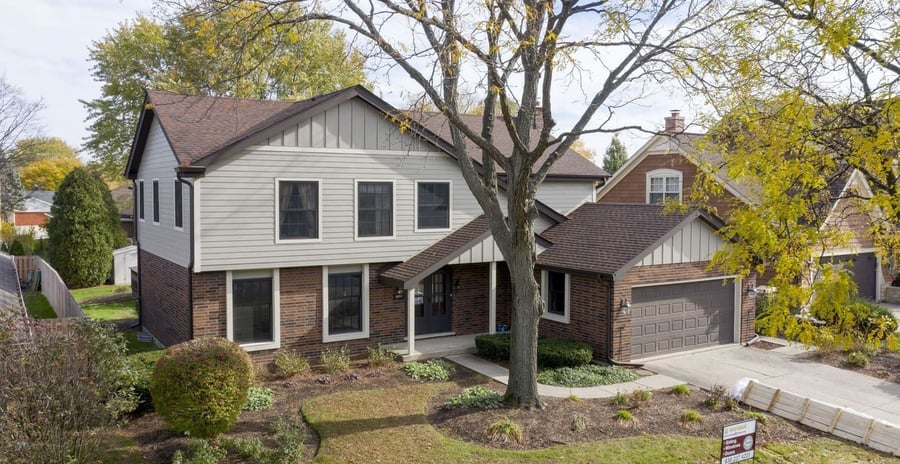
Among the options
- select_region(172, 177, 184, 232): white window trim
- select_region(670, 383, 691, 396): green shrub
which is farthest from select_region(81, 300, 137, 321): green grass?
select_region(670, 383, 691, 396): green shrub

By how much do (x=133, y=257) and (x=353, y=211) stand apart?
18953 millimetres

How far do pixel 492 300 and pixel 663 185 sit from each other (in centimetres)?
1153

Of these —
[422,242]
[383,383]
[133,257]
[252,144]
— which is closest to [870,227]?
[383,383]

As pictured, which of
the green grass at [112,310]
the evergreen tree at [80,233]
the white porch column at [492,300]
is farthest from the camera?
the evergreen tree at [80,233]

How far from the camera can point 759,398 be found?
12922 millimetres

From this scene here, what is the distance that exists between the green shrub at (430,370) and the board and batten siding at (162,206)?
219 inches

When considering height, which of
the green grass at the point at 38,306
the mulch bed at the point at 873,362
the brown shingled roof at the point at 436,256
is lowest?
the mulch bed at the point at 873,362

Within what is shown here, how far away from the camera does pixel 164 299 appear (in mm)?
17547

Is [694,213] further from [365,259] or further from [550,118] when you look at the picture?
[365,259]

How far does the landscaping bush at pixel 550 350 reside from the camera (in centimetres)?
1548

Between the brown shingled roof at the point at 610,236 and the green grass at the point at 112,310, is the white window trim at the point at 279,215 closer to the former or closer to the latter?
the brown shingled roof at the point at 610,236

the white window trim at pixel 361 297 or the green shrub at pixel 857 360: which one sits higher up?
the white window trim at pixel 361 297

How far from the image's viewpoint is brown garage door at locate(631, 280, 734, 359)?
16.6m

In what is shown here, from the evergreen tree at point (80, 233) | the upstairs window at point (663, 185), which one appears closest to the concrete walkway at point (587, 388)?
the upstairs window at point (663, 185)
